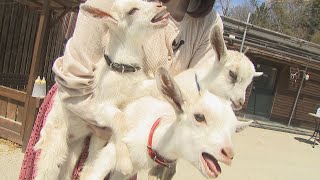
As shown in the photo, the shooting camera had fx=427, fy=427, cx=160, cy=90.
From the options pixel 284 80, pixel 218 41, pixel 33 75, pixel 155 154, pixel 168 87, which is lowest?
pixel 284 80

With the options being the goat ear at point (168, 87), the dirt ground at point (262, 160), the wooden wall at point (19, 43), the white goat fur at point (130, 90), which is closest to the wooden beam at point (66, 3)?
the wooden wall at point (19, 43)

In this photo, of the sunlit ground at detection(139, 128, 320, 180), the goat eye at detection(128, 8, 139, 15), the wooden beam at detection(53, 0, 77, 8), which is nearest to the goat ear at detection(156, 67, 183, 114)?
the goat eye at detection(128, 8, 139, 15)

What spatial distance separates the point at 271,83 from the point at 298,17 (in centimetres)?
2472

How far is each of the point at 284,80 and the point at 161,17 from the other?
16.9 metres

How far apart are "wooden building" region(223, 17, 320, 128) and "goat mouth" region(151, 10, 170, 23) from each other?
45.8ft

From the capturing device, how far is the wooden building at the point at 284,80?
16.5 meters

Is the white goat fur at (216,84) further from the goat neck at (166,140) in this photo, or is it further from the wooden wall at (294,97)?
the wooden wall at (294,97)

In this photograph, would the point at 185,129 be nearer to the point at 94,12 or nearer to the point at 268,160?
the point at 94,12

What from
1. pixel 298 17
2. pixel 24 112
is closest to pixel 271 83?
pixel 24 112

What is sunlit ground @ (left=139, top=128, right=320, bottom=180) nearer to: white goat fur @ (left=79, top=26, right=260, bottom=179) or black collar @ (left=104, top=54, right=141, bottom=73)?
black collar @ (left=104, top=54, right=141, bottom=73)

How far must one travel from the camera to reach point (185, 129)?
70.4 inches

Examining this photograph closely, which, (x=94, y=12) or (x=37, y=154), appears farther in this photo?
(x=37, y=154)

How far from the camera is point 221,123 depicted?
1.68 metres

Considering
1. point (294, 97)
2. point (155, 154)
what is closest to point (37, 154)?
point (155, 154)
